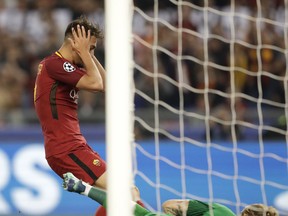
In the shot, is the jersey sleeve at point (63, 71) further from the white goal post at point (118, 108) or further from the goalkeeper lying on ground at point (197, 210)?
the white goal post at point (118, 108)

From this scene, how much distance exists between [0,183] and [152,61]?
6.77ft

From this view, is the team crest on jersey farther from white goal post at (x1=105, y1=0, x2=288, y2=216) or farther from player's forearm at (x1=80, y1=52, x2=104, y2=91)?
white goal post at (x1=105, y1=0, x2=288, y2=216)

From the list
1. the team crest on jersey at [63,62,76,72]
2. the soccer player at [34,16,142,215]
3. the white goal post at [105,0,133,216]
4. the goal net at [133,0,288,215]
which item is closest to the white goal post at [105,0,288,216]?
the goal net at [133,0,288,215]

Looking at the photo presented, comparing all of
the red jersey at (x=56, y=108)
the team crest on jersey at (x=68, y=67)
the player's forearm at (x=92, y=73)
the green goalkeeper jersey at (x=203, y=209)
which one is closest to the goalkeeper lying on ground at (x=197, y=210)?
the green goalkeeper jersey at (x=203, y=209)

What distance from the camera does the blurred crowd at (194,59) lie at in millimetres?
9109

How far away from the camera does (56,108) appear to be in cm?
527

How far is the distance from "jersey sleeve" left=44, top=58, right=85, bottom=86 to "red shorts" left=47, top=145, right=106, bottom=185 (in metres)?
0.45

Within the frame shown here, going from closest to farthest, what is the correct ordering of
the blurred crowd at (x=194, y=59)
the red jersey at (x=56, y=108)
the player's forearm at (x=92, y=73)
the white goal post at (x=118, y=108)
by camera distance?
the white goal post at (x=118, y=108), the player's forearm at (x=92, y=73), the red jersey at (x=56, y=108), the blurred crowd at (x=194, y=59)

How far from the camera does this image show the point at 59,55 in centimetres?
Result: 530

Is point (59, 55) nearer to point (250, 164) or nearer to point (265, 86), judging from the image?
point (250, 164)

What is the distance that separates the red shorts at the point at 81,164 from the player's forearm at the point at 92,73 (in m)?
0.46

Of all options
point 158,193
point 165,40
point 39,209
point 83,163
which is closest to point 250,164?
point 158,193

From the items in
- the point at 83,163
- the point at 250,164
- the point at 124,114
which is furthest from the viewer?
the point at 250,164

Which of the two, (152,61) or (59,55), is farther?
(152,61)
